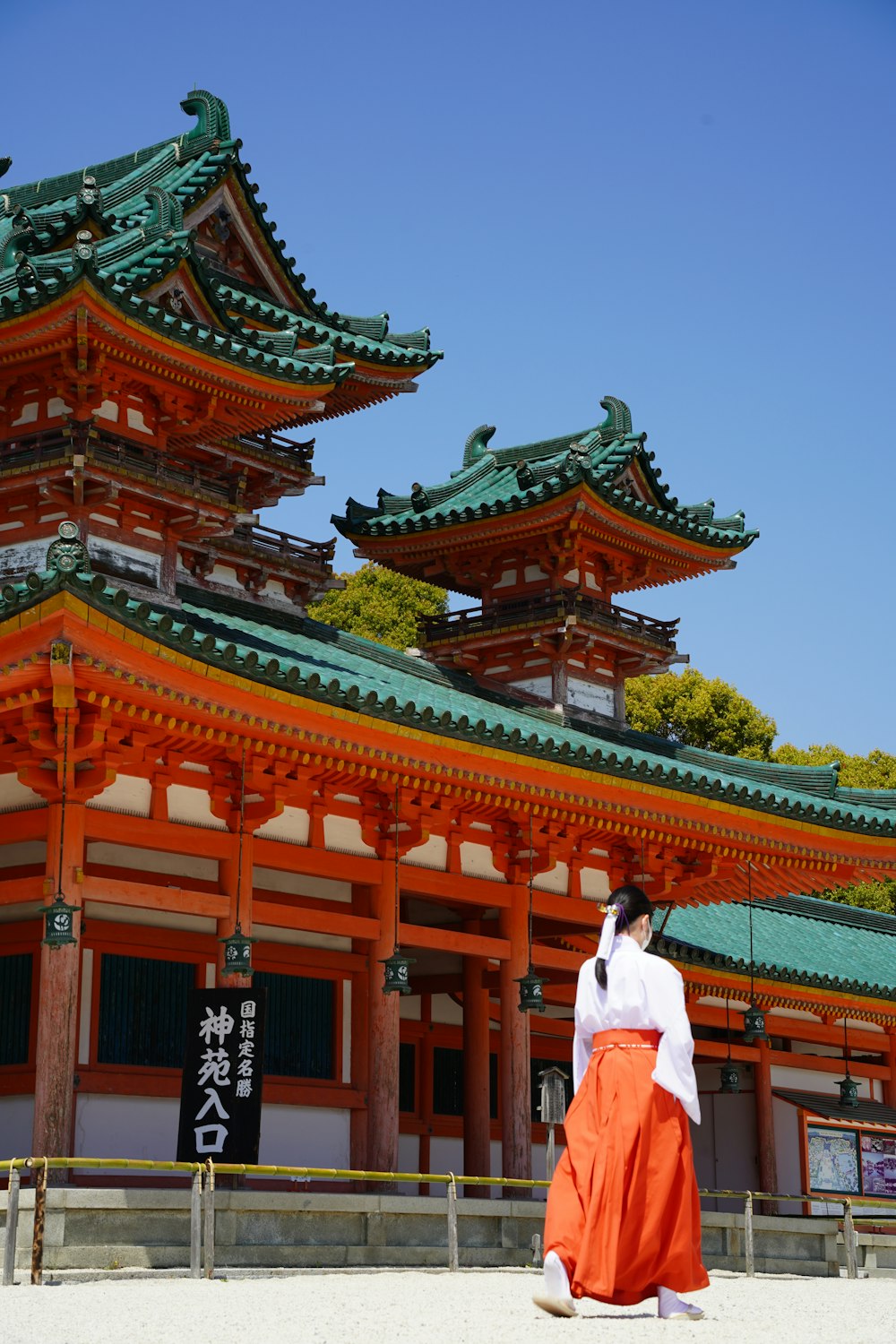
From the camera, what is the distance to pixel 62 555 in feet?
42.0

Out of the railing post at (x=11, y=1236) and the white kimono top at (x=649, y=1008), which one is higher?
the white kimono top at (x=649, y=1008)

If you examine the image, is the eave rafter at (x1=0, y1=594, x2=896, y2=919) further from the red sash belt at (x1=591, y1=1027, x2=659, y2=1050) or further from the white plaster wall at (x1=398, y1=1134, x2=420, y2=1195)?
the red sash belt at (x1=591, y1=1027, x2=659, y2=1050)

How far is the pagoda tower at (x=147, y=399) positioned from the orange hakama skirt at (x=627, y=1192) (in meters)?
9.67

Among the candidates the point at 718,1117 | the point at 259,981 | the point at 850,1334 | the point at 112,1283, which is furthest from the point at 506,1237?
the point at 718,1117

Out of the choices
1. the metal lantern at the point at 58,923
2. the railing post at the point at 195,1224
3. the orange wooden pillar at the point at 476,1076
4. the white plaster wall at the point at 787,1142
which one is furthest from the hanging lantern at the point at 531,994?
the white plaster wall at the point at 787,1142

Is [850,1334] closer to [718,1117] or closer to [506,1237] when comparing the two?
[506,1237]

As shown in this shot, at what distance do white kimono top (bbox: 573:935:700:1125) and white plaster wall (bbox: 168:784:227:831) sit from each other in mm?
7131

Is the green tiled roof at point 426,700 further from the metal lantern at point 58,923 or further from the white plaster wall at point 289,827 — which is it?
the metal lantern at point 58,923

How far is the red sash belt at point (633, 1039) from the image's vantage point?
9.33m

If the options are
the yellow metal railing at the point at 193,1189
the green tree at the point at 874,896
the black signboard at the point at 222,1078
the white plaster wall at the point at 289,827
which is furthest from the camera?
the green tree at the point at 874,896

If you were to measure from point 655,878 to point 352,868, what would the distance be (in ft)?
15.8

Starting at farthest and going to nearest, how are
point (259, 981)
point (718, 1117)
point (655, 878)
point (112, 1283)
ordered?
point (718, 1117) < point (655, 878) < point (259, 981) < point (112, 1283)

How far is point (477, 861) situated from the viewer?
19.0 m

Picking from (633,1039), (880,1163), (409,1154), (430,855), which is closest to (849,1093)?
(880,1163)
